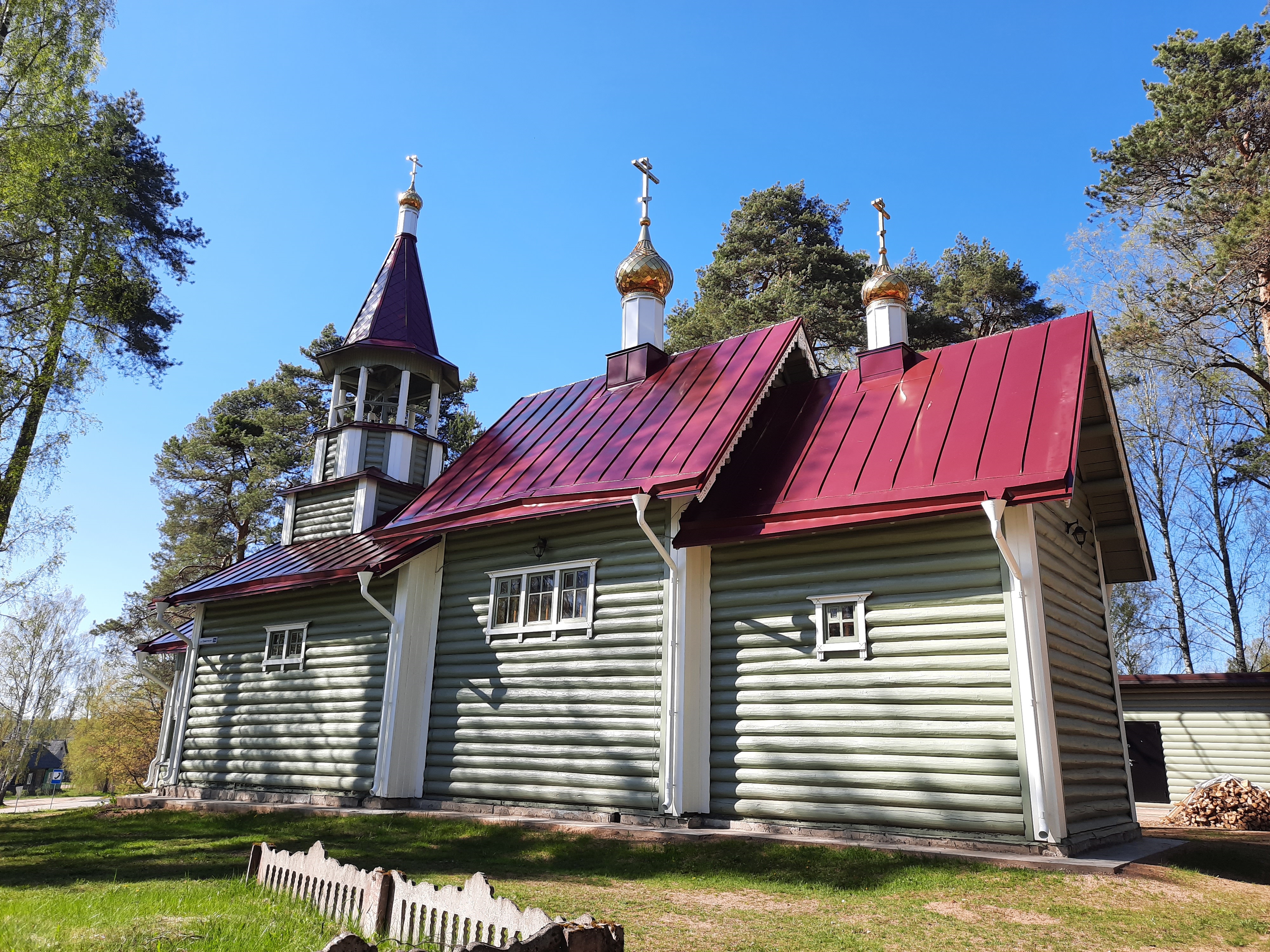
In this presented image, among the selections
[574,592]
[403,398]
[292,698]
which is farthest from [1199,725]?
[403,398]

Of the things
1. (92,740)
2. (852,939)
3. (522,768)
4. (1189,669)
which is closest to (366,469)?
(522,768)

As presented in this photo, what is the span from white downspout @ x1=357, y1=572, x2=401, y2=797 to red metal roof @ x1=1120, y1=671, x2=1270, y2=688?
1254 centimetres

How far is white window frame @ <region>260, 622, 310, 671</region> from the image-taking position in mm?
13719

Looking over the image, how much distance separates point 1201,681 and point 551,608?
12741 millimetres

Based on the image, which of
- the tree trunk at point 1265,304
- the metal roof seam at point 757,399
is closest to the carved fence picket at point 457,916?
the metal roof seam at point 757,399

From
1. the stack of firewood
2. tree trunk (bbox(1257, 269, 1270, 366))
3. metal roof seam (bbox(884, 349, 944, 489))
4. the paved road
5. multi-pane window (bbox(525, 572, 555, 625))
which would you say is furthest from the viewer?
the paved road

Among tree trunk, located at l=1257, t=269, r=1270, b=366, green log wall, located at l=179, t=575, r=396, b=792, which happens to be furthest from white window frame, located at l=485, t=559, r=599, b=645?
tree trunk, located at l=1257, t=269, r=1270, b=366

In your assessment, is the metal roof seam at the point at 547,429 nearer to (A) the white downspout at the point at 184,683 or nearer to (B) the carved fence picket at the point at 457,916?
(B) the carved fence picket at the point at 457,916

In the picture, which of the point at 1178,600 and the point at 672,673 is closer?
the point at 672,673

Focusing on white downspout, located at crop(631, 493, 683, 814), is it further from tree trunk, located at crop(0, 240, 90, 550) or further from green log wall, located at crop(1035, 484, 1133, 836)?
tree trunk, located at crop(0, 240, 90, 550)

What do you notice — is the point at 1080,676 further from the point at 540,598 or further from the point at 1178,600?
the point at 1178,600

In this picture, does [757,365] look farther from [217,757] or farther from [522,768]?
[217,757]

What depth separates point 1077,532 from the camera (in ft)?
33.7

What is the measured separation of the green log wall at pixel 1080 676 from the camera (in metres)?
8.48
